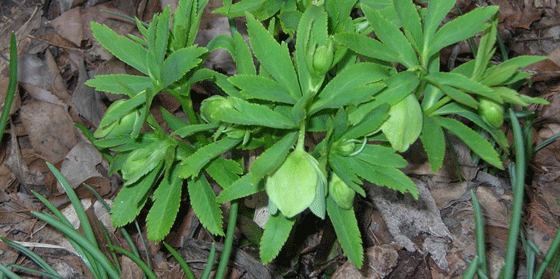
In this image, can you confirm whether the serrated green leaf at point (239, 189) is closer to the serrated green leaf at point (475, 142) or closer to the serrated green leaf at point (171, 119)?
the serrated green leaf at point (171, 119)

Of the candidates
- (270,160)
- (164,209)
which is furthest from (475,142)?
(164,209)

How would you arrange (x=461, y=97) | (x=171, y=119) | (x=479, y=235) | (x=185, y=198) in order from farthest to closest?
1. (x=185, y=198)
2. (x=171, y=119)
3. (x=479, y=235)
4. (x=461, y=97)

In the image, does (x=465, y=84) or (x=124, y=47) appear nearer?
(x=465, y=84)

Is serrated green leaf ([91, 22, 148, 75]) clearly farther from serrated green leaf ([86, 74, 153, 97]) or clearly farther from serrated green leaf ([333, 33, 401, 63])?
serrated green leaf ([333, 33, 401, 63])

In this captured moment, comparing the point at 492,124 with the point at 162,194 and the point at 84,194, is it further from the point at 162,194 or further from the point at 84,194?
the point at 84,194

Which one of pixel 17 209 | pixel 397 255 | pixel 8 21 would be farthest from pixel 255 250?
pixel 8 21

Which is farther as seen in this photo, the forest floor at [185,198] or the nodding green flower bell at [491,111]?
the forest floor at [185,198]

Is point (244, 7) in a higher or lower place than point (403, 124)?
higher

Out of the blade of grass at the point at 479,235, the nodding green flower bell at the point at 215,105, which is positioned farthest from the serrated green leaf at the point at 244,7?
the blade of grass at the point at 479,235

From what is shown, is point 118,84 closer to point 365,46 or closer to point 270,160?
point 270,160
